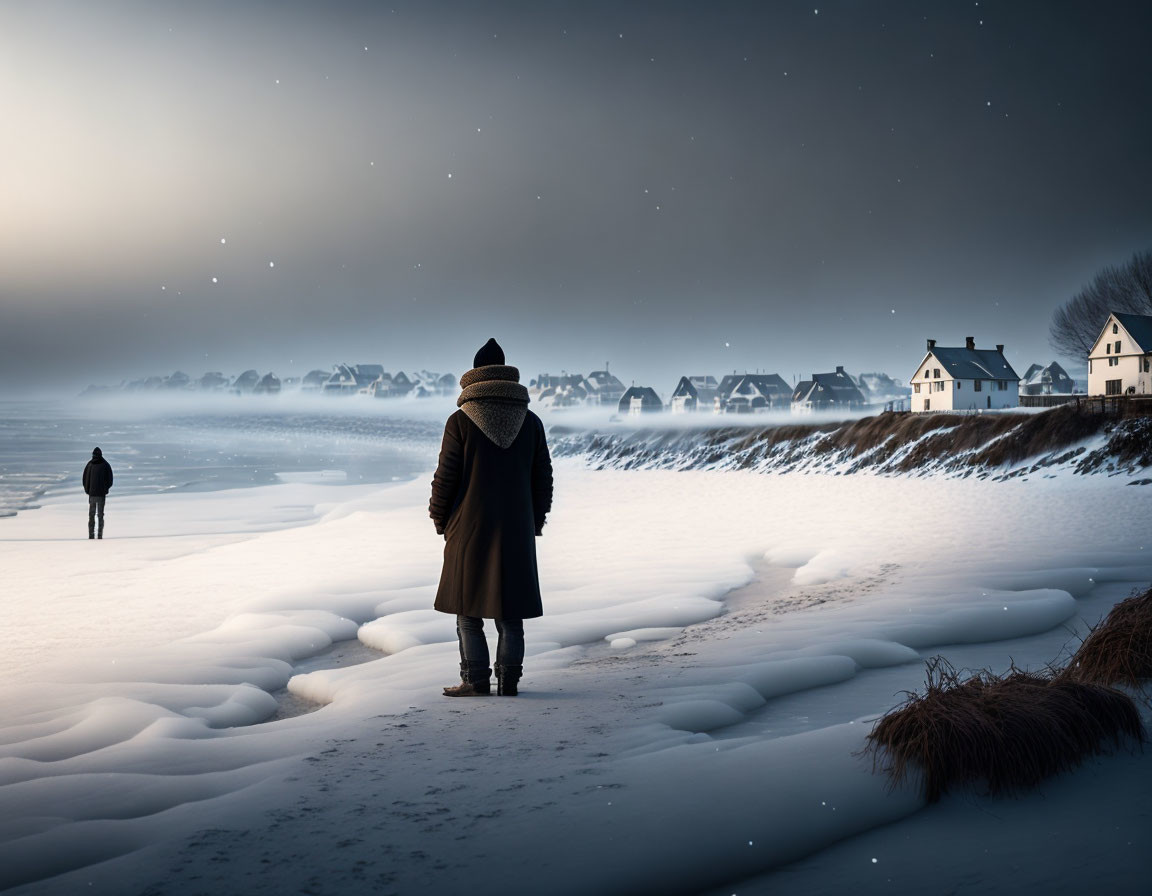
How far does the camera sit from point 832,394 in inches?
3209

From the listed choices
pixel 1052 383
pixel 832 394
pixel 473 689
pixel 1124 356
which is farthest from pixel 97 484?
pixel 1052 383

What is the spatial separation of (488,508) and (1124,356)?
4468 cm

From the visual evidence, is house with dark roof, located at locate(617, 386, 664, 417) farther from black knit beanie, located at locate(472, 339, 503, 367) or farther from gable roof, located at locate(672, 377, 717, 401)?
black knit beanie, located at locate(472, 339, 503, 367)

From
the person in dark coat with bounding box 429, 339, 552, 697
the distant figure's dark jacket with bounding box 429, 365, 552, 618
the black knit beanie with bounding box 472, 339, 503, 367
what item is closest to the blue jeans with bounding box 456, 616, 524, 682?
the person in dark coat with bounding box 429, 339, 552, 697

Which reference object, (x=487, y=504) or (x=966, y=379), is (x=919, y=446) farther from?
(x=487, y=504)

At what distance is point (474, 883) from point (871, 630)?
5.16 meters

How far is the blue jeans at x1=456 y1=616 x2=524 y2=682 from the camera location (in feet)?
18.9

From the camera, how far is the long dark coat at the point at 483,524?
5598 mm

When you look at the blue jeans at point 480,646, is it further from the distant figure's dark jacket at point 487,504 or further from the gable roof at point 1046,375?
the gable roof at point 1046,375

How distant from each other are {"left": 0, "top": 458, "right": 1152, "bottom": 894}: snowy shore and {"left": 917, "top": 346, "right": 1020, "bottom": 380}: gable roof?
40.1m

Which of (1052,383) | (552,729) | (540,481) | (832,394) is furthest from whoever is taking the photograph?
(1052,383)

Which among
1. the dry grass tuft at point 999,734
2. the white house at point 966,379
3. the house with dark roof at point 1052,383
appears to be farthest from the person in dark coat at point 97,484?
the house with dark roof at point 1052,383

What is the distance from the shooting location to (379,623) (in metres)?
9.69

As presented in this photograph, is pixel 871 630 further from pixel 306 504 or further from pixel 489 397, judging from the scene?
pixel 306 504
